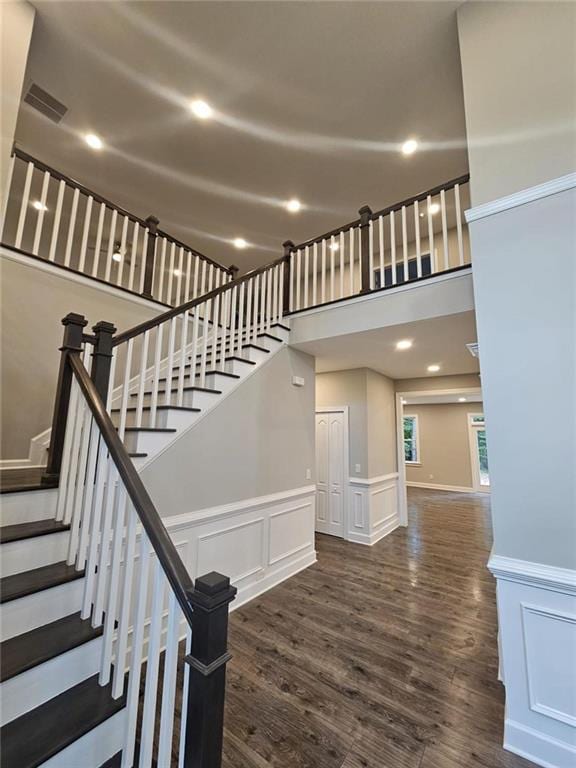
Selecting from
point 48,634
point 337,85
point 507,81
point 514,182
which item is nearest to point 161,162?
point 337,85

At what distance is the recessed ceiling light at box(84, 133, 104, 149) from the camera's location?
381 centimetres

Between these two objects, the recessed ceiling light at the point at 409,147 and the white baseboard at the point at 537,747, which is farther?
the recessed ceiling light at the point at 409,147

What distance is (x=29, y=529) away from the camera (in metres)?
1.81

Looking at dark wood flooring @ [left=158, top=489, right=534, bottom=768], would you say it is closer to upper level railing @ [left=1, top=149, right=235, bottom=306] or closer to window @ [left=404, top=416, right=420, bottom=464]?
upper level railing @ [left=1, top=149, right=235, bottom=306]

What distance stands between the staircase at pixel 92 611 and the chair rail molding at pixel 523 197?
2533 millimetres

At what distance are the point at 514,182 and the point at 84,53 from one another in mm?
3728

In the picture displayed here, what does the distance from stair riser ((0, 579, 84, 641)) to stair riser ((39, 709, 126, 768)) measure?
55 centimetres

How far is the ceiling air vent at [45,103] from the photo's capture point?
3230mm

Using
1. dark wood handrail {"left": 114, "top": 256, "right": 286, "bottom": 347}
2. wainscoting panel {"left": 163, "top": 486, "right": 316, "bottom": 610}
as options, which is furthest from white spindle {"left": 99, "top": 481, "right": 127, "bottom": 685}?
dark wood handrail {"left": 114, "top": 256, "right": 286, "bottom": 347}

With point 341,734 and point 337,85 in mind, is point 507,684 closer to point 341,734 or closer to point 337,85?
point 341,734

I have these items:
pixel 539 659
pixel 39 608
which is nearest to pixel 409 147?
pixel 539 659

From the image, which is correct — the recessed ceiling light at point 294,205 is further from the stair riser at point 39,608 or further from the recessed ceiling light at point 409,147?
the stair riser at point 39,608

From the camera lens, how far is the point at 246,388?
3486mm

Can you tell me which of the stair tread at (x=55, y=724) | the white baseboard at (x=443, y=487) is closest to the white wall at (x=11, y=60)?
the stair tread at (x=55, y=724)
